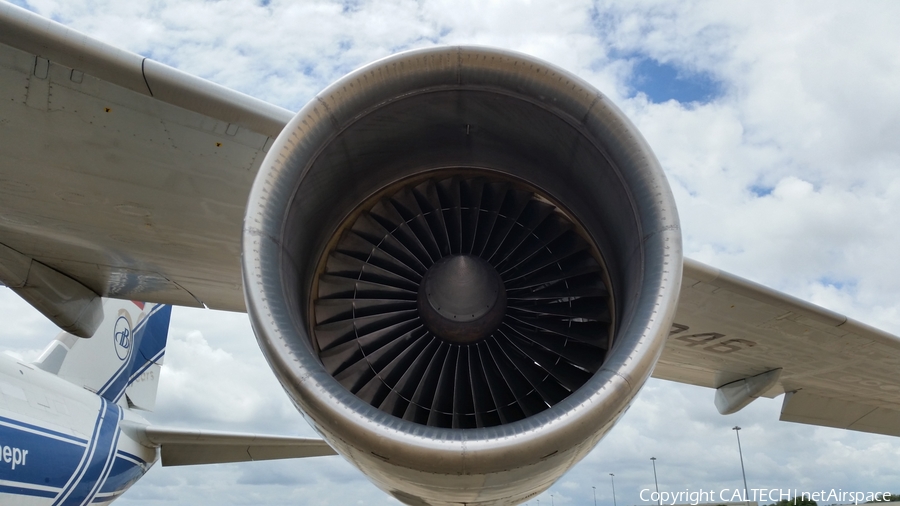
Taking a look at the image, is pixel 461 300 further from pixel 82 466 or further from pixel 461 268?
pixel 82 466

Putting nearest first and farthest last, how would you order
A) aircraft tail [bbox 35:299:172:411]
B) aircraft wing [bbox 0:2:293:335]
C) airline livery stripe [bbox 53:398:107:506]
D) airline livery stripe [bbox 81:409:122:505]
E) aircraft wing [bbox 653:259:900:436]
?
aircraft wing [bbox 0:2:293:335] → aircraft wing [bbox 653:259:900:436] → airline livery stripe [bbox 53:398:107:506] → airline livery stripe [bbox 81:409:122:505] → aircraft tail [bbox 35:299:172:411]

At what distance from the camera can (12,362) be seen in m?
7.43

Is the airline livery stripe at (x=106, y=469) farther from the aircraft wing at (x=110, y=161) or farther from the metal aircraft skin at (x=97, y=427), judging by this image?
the aircraft wing at (x=110, y=161)

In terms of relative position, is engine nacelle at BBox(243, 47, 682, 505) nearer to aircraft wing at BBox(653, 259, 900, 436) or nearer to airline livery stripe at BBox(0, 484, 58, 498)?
aircraft wing at BBox(653, 259, 900, 436)

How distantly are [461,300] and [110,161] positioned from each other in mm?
2255

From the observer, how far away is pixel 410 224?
3.88 meters

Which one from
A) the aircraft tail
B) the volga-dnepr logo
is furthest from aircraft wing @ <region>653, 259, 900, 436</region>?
the volga-dnepr logo

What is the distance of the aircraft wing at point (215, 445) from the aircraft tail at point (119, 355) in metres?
1.06

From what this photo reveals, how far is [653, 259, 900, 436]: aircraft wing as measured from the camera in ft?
16.0

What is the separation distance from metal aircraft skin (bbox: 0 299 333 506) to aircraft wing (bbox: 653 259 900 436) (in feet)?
19.5

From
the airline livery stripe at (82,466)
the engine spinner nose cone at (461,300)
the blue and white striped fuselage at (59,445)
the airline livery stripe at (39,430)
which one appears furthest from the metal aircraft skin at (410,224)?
the airline livery stripe at (82,466)

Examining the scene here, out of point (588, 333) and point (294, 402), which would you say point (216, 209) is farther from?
point (588, 333)

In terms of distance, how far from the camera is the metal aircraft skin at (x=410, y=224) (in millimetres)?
2633

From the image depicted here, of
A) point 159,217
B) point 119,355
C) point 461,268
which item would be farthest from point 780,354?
point 119,355
